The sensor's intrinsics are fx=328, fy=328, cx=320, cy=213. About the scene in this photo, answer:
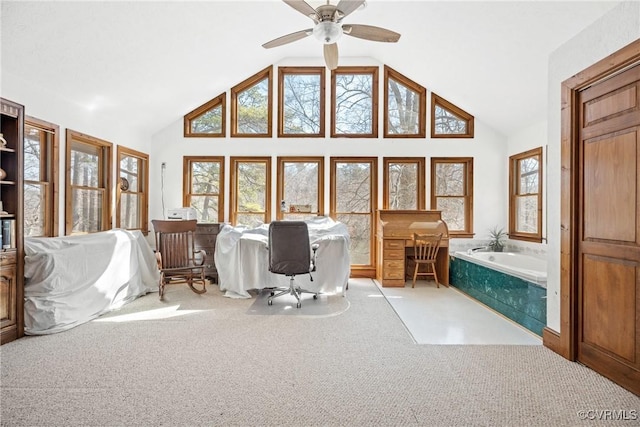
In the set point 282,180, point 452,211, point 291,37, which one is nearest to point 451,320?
point 452,211

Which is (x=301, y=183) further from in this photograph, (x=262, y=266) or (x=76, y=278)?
(x=76, y=278)

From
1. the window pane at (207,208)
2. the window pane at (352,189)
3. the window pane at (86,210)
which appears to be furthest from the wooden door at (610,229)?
the window pane at (86,210)

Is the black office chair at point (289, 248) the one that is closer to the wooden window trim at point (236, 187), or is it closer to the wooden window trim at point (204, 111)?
the wooden window trim at point (236, 187)

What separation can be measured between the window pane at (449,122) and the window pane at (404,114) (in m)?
0.41

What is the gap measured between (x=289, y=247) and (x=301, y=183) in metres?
2.17

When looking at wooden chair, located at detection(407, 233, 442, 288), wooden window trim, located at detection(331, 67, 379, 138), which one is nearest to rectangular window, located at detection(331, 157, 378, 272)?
wooden window trim, located at detection(331, 67, 379, 138)

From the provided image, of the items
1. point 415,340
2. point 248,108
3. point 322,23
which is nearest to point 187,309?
point 415,340

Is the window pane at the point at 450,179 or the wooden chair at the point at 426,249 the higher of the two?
the window pane at the point at 450,179

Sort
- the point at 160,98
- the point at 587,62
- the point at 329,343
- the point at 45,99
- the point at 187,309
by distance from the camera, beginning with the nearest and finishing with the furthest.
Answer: the point at 587,62, the point at 329,343, the point at 45,99, the point at 187,309, the point at 160,98

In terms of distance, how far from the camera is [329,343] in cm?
291

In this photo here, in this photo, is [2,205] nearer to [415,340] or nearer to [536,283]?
[415,340]

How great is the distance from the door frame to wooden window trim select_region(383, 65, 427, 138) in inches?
125

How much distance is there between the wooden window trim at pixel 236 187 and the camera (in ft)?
19.4

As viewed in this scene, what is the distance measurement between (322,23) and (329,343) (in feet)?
8.84
